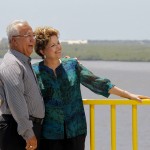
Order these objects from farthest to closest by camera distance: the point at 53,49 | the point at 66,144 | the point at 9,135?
1. the point at 66,144
2. the point at 53,49
3. the point at 9,135

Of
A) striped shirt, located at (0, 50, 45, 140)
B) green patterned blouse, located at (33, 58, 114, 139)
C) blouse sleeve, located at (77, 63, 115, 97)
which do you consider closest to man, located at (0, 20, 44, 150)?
striped shirt, located at (0, 50, 45, 140)

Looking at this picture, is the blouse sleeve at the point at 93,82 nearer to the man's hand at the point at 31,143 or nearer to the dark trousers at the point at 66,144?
the dark trousers at the point at 66,144

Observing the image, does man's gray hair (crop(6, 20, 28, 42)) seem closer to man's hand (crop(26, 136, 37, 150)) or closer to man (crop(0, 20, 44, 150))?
man (crop(0, 20, 44, 150))

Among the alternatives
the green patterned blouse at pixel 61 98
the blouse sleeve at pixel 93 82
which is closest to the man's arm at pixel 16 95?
the green patterned blouse at pixel 61 98

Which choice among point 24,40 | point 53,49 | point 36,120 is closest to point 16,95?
point 36,120

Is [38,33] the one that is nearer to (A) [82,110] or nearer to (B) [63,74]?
(B) [63,74]

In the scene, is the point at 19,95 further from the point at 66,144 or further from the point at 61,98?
the point at 66,144

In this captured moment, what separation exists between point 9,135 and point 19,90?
0.35m

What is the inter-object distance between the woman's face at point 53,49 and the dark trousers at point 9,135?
518 mm

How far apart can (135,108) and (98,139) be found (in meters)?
10.9

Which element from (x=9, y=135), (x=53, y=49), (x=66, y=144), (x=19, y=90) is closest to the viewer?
(x=19, y=90)

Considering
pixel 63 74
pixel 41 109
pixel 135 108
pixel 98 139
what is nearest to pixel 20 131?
pixel 41 109

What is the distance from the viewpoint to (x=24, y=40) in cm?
450

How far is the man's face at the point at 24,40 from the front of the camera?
4.50 m
